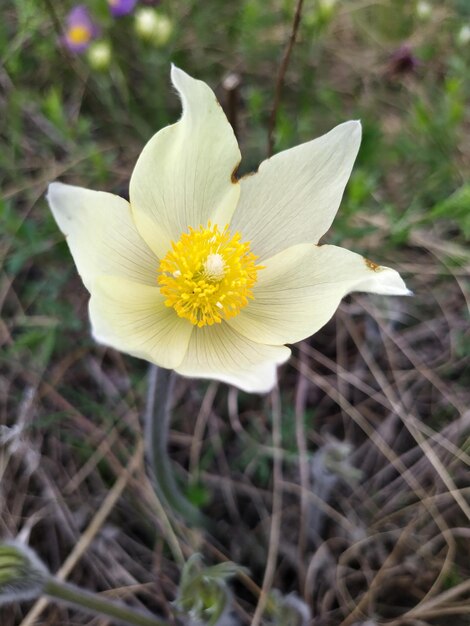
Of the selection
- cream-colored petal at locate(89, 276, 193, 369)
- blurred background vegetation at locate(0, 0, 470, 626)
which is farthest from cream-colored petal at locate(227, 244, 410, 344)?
blurred background vegetation at locate(0, 0, 470, 626)

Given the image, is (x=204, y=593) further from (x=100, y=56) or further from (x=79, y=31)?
(x=79, y=31)

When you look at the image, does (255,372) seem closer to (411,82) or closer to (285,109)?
(285,109)

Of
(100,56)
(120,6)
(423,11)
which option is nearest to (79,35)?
(120,6)

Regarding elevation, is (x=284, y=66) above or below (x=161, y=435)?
above

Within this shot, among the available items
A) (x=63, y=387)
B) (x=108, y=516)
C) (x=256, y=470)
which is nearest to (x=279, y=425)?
(x=256, y=470)

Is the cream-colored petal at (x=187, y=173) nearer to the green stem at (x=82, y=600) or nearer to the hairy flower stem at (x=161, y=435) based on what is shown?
the hairy flower stem at (x=161, y=435)

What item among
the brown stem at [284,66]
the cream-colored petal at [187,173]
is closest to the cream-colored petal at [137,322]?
the cream-colored petal at [187,173]
